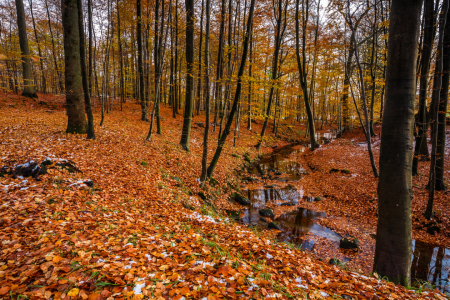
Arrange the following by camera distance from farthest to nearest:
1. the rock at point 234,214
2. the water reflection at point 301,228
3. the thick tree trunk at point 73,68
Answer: the thick tree trunk at point 73,68 → the rock at point 234,214 → the water reflection at point 301,228

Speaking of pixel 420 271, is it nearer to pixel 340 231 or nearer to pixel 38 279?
pixel 340 231

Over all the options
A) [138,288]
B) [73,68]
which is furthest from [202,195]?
[73,68]

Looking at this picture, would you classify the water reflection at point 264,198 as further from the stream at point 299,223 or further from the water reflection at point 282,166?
the water reflection at point 282,166

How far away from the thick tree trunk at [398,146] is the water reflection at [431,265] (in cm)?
213

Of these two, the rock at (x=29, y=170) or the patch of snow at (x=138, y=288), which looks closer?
the patch of snow at (x=138, y=288)

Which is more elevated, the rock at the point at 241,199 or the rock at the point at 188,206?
the rock at the point at 188,206

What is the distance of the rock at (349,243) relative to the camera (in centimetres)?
603

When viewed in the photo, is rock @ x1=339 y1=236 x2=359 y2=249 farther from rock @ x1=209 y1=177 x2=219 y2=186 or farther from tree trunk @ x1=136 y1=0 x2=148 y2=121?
tree trunk @ x1=136 y1=0 x2=148 y2=121

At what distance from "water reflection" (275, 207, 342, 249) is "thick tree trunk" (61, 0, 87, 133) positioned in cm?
1000

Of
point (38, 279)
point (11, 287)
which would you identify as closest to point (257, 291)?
point (38, 279)

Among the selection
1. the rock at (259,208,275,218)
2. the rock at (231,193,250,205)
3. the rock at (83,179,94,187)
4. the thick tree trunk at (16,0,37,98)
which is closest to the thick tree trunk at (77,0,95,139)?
the rock at (83,179,94,187)

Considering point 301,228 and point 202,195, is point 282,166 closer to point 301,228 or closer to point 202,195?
point 301,228

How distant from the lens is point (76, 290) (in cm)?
224

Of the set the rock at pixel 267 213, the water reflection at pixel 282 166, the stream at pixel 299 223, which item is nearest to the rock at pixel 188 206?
the stream at pixel 299 223
